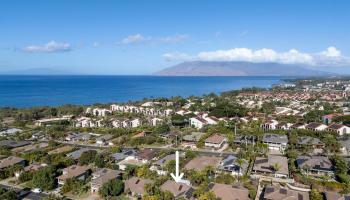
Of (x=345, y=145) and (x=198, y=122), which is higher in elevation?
(x=198, y=122)

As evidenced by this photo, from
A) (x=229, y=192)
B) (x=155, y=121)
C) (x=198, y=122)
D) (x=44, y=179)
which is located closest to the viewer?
(x=229, y=192)

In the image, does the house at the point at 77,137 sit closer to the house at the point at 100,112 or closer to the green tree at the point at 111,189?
the house at the point at 100,112

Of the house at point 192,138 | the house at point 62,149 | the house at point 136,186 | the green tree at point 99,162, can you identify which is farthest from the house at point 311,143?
the house at point 62,149

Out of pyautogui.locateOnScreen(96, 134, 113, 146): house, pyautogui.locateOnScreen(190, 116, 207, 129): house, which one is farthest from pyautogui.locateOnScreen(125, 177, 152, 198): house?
pyautogui.locateOnScreen(190, 116, 207, 129): house

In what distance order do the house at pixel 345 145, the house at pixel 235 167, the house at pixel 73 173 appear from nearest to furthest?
the house at pixel 73 173 → the house at pixel 235 167 → the house at pixel 345 145

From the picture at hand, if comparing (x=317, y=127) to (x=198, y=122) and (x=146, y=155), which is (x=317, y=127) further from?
(x=146, y=155)

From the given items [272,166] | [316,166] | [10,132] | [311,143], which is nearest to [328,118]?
[311,143]

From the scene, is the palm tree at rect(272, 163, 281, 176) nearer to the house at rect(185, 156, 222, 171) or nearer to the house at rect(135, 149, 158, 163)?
the house at rect(185, 156, 222, 171)
